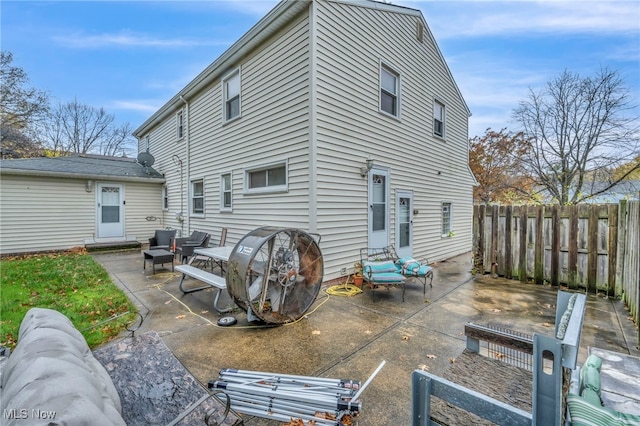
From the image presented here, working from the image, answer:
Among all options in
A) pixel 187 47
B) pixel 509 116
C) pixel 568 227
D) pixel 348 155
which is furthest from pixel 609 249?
pixel 187 47

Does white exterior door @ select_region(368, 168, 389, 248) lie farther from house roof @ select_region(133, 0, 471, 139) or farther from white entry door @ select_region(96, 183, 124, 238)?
white entry door @ select_region(96, 183, 124, 238)

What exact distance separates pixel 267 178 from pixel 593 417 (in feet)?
21.3

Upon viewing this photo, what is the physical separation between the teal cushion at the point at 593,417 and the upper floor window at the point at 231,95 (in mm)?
8269

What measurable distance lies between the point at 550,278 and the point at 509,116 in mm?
9769

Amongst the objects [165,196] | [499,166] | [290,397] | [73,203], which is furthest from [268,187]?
[499,166]

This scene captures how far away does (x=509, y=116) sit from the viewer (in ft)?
41.7

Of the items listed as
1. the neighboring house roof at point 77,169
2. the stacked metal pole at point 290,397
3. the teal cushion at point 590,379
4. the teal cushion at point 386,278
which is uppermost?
the neighboring house roof at point 77,169

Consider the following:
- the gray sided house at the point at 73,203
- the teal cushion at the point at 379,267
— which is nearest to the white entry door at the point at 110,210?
the gray sided house at the point at 73,203

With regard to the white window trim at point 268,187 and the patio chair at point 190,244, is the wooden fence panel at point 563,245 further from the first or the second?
the patio chair at point 190,244

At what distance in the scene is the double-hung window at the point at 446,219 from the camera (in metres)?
9.88

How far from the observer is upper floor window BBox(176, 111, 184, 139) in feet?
35.6

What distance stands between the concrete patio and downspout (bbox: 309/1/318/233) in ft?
5.61

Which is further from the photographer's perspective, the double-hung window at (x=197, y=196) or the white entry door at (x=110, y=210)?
the white entry door at (x=110, y=210)

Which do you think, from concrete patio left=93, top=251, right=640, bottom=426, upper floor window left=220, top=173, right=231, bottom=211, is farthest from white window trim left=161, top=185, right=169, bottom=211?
concrete patio left=93, top=251, right=640, bottom=426
